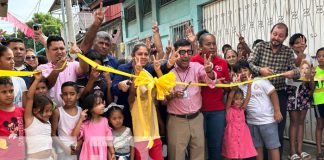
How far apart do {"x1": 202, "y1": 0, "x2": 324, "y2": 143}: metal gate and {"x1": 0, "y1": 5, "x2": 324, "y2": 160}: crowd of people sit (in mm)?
788

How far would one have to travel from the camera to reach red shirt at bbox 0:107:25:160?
272 centimetres

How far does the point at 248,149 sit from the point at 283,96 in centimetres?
89

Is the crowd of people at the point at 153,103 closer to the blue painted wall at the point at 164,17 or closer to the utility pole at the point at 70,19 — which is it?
the utility pole at the point at 70,19

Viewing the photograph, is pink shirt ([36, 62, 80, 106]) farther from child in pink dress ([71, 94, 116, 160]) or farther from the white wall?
the white wall

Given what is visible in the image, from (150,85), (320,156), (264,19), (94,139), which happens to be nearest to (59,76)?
(94,139)

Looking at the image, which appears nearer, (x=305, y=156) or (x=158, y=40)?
(x=158, y=40)

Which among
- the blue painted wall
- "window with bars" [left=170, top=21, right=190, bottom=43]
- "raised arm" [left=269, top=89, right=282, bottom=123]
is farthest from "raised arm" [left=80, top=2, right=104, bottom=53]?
"window with bars" [left=170, top=21, right=190, bottom=43]

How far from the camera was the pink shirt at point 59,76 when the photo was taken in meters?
3.32

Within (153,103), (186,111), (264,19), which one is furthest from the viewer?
(264,19)

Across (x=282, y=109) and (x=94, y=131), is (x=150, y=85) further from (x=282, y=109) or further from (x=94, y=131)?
(x=282, y=109)

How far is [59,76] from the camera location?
340cm

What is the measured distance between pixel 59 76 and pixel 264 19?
159 inches

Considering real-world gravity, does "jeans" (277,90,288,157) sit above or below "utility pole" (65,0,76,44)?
below

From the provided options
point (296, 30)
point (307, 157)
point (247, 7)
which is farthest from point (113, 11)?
point (307, 157)
